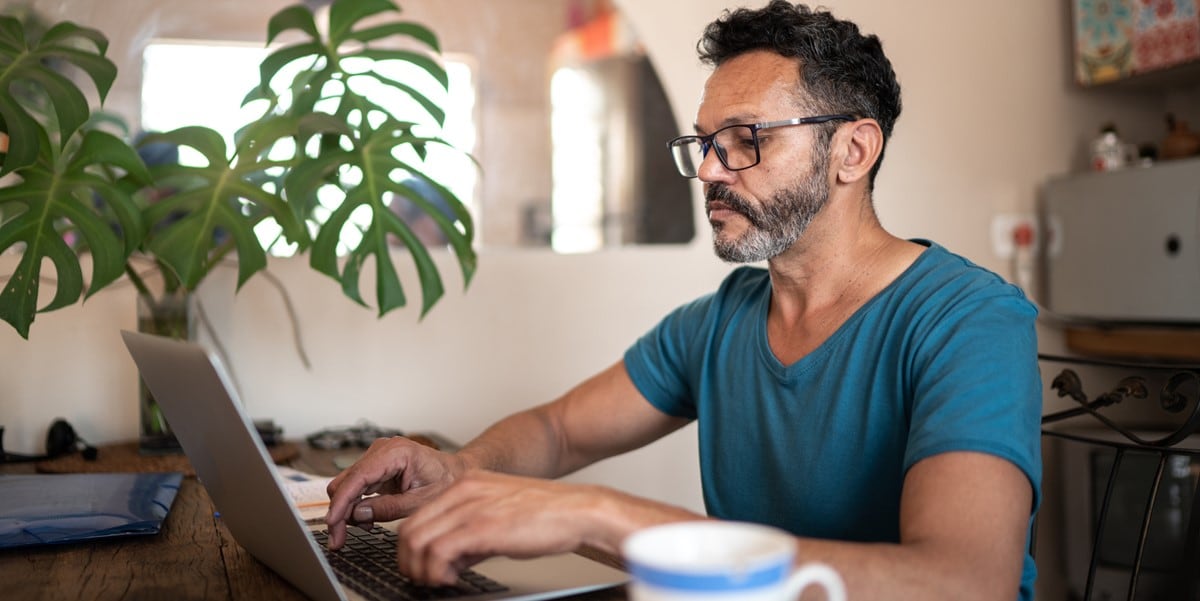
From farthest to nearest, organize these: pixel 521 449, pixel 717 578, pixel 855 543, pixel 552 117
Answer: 1. pixel 552 117
2. pixel 521 449
3. pixel 855 543
4. pixel 717 578

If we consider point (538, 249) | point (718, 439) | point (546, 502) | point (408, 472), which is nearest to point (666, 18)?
point (538, 249)

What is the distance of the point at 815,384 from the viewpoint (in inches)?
50.5

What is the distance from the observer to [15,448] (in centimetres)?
195

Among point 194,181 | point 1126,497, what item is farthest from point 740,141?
point 1126,497

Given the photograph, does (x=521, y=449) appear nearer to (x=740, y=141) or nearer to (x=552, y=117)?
(x=740, y=141)

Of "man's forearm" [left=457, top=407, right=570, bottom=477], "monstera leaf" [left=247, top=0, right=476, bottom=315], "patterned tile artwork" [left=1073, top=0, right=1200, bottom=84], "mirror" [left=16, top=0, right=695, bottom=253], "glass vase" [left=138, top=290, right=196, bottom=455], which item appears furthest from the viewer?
"patterned tile artwork" [left=1073, top=0, right=1200, bottom=84]

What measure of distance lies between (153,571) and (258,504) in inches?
8.4

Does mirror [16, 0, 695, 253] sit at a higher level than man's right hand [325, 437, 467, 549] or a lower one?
higher

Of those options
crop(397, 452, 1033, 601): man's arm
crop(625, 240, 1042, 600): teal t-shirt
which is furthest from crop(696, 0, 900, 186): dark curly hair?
crop(397, 452, 1033, 601): man's arm

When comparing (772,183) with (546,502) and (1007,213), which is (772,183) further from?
(1007,213)

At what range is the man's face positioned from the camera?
53.5 inches

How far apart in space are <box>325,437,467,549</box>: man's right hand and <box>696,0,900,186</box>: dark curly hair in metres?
0.63

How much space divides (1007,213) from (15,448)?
2.20 m

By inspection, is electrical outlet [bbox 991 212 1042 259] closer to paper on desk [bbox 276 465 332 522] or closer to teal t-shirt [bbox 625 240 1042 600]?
teal t-shirt [bbox 625 240 1042 600]
